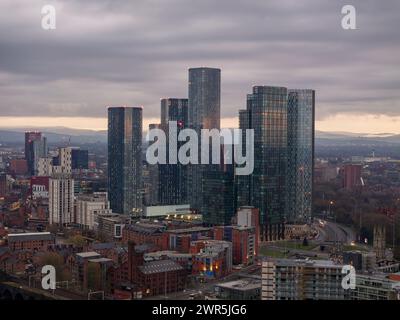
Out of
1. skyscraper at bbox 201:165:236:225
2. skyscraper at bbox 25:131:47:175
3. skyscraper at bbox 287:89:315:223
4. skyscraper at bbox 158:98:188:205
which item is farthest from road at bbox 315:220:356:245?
skyscraper at bbox 25:131:47:175

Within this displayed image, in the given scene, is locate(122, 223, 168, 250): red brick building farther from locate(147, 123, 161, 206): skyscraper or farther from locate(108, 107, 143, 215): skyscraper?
locate(147, 123, 161, 206): skyscraper

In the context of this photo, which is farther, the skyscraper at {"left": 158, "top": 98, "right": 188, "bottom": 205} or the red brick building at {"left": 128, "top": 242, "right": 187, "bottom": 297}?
the skyscraper at {"left": 158, "top": 98, "right": 188, "bottom": 205}

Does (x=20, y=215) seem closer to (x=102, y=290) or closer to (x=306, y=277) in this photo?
(x=102, y=290)

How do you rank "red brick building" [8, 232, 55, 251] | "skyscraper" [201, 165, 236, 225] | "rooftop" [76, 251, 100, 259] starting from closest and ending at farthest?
"rooftop" [76, 251, 100, 259]
"red brick building" [8, 232, 55, 251]
"skyscraper" [201, 165, 236, 225]

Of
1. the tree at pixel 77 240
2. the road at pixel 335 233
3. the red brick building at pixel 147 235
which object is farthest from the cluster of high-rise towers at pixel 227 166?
the tree at pixel 77 240

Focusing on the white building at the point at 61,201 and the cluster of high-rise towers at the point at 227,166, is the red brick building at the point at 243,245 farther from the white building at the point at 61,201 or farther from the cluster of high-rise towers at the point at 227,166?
the white building at the point at 61,201

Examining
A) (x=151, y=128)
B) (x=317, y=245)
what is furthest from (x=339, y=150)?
(x=151, y=128)

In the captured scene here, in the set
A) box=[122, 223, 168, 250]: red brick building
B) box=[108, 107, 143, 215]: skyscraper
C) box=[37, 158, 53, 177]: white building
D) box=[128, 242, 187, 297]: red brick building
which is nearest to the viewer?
box=[128, 242, 187, 297]: red brick building

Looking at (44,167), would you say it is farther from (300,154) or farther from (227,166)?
(300,154)
